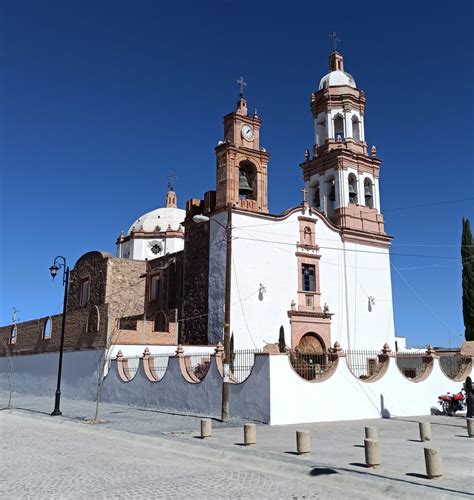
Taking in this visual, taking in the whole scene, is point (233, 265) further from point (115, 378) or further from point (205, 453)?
point (205, 453)

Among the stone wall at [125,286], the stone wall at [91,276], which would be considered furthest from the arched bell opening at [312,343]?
the stone wall at [91,276]

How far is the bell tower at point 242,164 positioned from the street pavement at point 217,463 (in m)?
14.7

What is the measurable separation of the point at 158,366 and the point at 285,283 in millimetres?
8833

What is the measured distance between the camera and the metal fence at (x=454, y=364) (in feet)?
71.1

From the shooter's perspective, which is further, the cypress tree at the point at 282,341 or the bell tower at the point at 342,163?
the bell tower at the point at 342,163

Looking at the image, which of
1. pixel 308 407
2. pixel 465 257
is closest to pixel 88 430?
pixel 308 407

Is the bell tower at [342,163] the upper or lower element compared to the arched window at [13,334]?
upper

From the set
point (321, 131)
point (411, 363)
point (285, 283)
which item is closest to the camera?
point (411, 363)

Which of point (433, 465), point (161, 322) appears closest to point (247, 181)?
point (161, 322)

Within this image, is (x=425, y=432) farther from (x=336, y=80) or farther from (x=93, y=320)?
(x=336, y=80)

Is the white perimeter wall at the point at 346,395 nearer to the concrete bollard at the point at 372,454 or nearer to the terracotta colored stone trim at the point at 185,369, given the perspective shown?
the terracotta colored stone trim at the point at 185,369

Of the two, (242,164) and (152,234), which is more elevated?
(152,234)

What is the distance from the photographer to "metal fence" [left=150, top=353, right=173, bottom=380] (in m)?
20.9

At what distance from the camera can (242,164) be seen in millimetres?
28875
